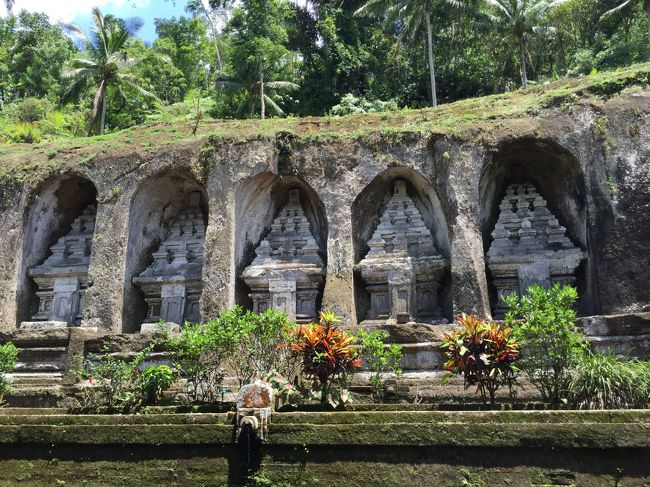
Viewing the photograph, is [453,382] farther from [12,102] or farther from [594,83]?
[12,102]

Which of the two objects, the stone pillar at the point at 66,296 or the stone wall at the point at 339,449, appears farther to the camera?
the stone pillar at the point at 66,296

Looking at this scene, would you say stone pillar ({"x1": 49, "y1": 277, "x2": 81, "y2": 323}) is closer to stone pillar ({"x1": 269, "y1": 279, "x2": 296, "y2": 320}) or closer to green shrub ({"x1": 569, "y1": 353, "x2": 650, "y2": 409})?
stone pillar ({"x1": 269, "y1": 279, "x2": 296, "y2": 320})

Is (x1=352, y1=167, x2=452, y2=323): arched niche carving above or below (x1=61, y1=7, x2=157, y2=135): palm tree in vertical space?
below

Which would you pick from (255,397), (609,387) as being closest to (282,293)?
(255,397)

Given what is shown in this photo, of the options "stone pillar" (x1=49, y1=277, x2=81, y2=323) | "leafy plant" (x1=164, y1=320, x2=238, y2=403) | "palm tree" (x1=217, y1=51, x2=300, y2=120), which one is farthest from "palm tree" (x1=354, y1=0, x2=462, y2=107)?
"leafy plant" (x1=164, y1=320, x2=238, y2=403)

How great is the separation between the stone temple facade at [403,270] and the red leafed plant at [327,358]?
17.9 ft

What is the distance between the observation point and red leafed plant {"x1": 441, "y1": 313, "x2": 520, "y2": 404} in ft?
25.9

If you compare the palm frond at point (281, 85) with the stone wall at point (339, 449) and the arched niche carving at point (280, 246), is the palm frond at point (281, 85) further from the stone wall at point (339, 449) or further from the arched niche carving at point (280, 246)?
the stone wall at point (339, 449)

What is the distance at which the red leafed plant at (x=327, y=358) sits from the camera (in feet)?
26.6

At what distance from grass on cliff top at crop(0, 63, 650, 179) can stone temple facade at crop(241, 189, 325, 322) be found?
2.89 metres

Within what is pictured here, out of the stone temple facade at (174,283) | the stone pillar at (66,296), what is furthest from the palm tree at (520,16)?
the stone pillar at (66,296)

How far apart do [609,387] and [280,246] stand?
9.80m

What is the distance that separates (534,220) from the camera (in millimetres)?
14922

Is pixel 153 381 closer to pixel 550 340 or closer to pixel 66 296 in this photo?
pixel 550 340
